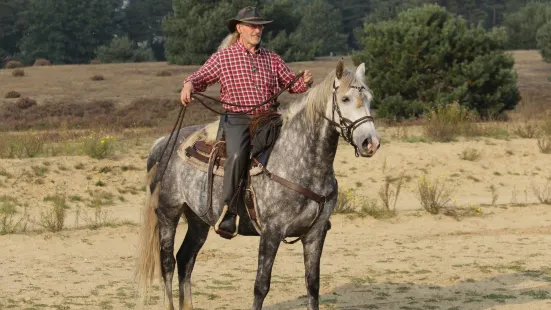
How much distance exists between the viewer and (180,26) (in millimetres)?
58875

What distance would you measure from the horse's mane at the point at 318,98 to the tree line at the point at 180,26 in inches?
1920

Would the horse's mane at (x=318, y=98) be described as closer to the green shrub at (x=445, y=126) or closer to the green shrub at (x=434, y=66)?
the green shrub at (x=445, y=126)

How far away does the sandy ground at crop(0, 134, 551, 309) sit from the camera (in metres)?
10.8

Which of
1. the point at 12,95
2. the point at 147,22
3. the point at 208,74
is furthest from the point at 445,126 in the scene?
the point at 147,22

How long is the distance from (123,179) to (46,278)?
709cm

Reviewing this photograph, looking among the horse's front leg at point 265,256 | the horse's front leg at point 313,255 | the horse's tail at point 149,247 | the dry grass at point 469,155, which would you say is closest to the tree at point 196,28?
the dry grass at point 469,155

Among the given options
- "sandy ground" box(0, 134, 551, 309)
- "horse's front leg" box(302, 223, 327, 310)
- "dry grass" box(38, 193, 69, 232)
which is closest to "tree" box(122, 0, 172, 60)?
"sandy ground" box(0, 134, 551, 309)

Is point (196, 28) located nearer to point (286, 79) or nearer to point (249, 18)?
point (286, 79)

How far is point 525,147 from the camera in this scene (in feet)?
73.0

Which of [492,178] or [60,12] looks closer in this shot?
[492,178]

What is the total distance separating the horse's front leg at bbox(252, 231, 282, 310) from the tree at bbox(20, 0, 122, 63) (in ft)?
240

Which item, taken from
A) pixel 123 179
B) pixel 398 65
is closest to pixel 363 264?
pixel 123 179

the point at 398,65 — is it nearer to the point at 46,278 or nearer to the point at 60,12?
the point at 46,278

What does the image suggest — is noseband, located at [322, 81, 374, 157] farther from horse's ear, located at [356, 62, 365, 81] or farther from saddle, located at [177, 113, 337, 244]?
saddle, located at [177, 113, 337, 244]
